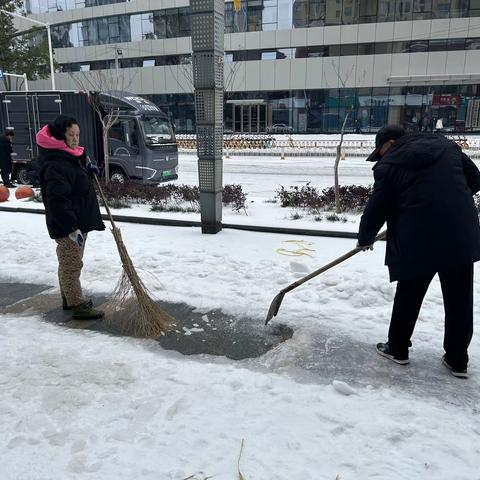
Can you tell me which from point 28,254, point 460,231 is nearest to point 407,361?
point 460,231

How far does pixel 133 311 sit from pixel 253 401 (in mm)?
1671

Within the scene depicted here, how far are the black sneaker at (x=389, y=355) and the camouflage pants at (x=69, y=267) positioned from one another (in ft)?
8.74

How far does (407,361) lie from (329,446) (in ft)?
3.90

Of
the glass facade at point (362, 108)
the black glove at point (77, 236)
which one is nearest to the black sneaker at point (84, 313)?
the black glove at point (77, 236)

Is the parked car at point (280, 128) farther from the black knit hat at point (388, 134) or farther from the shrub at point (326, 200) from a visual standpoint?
the black knit hat at point (388, 134)

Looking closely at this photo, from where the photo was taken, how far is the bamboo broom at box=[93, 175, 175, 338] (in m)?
4.14

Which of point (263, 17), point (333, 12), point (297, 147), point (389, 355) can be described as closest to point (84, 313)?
point (389, 355)

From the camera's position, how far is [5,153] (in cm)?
1355

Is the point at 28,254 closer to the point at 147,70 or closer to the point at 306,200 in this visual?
the point at 306,200

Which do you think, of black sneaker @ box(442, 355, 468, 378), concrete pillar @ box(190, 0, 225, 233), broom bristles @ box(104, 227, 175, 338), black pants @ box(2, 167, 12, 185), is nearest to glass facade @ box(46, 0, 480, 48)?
black pants @ box(2, 167, 12, 185)

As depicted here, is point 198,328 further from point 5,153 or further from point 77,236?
point 5,153

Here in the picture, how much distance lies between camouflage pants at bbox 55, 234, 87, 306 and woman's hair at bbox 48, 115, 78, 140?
2.90 feet

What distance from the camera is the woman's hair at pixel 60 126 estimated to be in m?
4.00

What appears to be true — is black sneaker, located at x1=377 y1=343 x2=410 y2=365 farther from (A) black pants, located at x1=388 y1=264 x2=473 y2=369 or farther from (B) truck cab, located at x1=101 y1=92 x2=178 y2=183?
(B) truck cab, located at x1=101 y1=92 x2=178 y2=183
